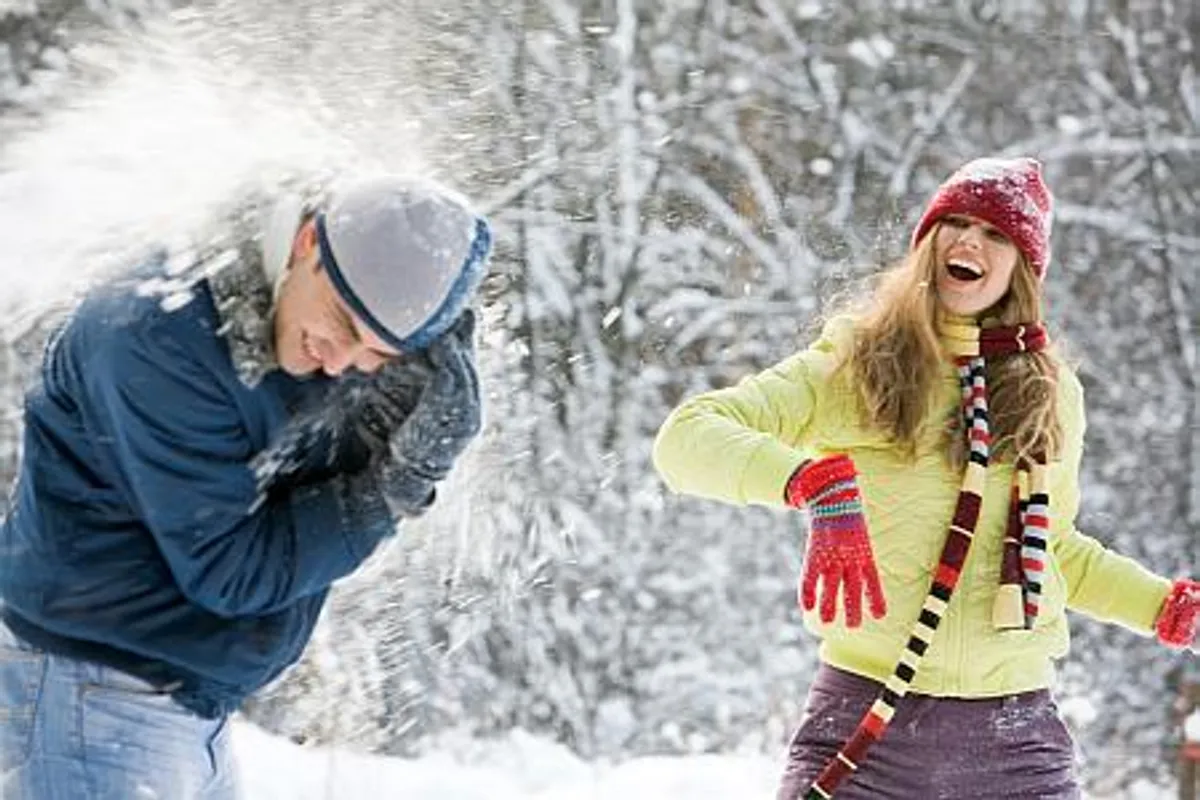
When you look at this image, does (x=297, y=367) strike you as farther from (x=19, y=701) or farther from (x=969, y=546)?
(x=969, y=546)

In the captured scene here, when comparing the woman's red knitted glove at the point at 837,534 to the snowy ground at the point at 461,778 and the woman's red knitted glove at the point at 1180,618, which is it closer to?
the woman's red knitted glove at the point at 1180,618

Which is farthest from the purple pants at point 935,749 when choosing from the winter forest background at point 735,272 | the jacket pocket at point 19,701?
the winter forest background at point 735,272

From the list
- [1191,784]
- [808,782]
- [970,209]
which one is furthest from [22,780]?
[1191,784]

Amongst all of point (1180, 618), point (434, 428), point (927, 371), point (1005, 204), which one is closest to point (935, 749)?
point (1180, 618)

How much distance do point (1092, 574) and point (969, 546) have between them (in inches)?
11.9

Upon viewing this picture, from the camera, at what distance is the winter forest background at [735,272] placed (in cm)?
842

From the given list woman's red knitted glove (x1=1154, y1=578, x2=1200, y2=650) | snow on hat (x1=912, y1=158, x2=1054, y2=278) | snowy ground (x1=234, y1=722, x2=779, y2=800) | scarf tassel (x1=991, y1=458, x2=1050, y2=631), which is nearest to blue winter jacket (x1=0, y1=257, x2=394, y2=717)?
scarf tassel (x1=991, y1=458, x2=1050, y2=631)

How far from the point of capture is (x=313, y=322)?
1984 millimetres

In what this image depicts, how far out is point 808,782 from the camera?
101 inches

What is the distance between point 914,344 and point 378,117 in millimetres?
1200

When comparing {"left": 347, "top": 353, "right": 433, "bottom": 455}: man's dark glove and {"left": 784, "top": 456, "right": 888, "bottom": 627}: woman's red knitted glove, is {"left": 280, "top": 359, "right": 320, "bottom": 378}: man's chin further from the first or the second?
{"left": 784, "top": 456, "right": 888, "bottom": 627}: woman's red knitted glove

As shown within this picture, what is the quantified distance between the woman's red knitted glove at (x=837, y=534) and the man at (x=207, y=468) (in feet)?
1.46

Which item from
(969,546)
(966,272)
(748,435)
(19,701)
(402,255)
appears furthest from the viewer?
(966,272)

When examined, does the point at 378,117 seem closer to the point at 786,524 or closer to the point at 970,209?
the point at 970,209
